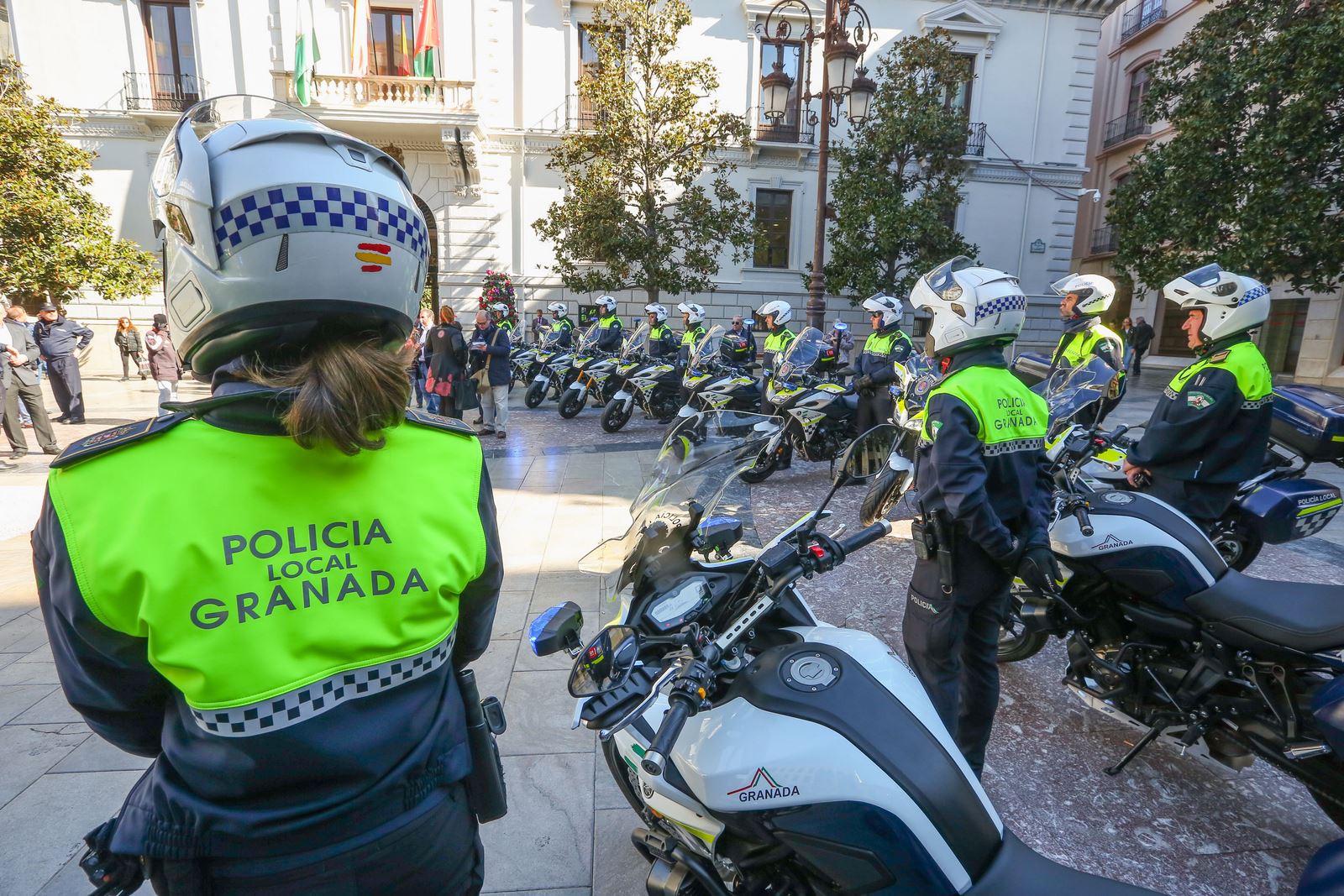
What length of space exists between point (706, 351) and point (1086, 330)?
202 inches

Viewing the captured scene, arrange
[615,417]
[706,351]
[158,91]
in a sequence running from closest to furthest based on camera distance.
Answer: [706,351] < [615,417] < [158,91]

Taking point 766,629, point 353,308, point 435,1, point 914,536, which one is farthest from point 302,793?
point 435,1

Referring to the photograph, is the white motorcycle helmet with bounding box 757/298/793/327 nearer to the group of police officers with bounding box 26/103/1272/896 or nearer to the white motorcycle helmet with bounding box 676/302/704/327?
the white motorcycle helmet with bounding box 676/302/704/327

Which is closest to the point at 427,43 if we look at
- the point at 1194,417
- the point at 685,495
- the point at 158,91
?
the point at 158,91

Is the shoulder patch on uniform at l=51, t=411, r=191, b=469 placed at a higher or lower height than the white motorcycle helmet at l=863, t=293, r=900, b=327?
higher

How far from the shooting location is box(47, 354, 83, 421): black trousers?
30.5 ft

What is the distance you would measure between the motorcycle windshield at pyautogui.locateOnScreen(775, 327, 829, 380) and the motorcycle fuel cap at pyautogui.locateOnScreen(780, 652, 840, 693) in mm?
6821

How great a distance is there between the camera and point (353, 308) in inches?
45.4

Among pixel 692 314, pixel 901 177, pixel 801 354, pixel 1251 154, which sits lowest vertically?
pixel 801 354

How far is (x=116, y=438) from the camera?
1013 mm

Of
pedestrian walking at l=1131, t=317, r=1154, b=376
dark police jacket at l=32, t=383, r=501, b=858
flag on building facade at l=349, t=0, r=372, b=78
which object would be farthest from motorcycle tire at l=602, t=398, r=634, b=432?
pedestrian walking at l=1131, t=317, r=1154, b=376

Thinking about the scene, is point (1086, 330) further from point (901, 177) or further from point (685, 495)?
point (901, 177)

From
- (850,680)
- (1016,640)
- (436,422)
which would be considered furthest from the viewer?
(1016,640)

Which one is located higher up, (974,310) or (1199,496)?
(974,310)
